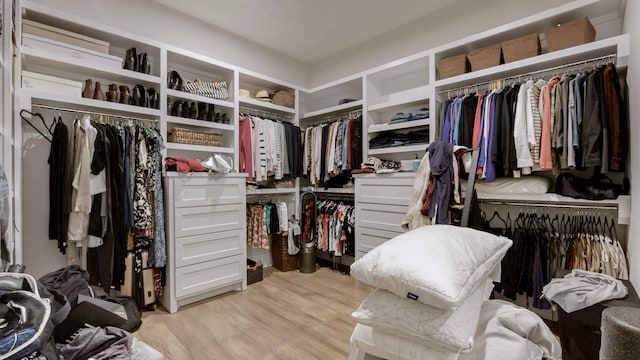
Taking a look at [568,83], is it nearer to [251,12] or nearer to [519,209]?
[519,209]

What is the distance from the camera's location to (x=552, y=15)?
2225mm

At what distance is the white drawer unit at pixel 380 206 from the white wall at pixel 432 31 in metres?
1.58

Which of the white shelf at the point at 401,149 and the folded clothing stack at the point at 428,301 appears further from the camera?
the white shelf at the point at 401,149

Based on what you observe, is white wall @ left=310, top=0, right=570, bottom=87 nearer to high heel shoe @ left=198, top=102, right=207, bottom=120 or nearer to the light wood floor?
high heel shoe @ left=198, top=102, right=207, bottom=120

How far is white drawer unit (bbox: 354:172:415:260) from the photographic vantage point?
2912 mm

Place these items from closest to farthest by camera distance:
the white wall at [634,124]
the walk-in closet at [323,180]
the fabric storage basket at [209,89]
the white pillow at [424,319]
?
the white pillow at [424,319], the walk-in closet at [323,180], the white wall at [634,124], the fabric storage basket at [209,89]

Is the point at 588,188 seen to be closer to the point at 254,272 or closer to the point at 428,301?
the point at 428,301

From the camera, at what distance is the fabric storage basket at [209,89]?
121 inches

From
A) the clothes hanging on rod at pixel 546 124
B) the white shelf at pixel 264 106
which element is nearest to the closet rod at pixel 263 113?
the white shelf at pixel 264 106

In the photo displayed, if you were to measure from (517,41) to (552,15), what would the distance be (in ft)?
0.84

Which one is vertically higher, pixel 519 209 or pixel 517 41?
pixel 517 41

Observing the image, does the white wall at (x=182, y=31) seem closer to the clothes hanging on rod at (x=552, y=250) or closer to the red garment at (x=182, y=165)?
the red garment at (x=182, y=165)

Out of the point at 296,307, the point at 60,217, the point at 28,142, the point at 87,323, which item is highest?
the point at 28,142

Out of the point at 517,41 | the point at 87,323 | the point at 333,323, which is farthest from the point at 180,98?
the point at 517,41
